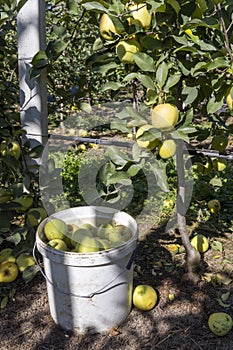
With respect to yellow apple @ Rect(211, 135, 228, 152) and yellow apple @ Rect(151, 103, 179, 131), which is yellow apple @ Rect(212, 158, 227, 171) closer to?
yellow apple @ Rect(211, 135, 228, 152)

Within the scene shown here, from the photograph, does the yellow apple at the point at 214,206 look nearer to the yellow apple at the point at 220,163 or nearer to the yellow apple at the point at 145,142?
the yellow apple at the point at 220,163

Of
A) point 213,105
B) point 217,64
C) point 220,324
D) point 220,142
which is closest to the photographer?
point 217,64

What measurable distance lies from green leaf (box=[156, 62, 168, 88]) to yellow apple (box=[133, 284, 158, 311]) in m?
0.94

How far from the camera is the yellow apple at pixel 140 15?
4.03ft

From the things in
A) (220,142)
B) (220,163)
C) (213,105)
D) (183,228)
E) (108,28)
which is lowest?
(183,228)

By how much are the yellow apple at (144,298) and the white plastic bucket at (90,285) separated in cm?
4

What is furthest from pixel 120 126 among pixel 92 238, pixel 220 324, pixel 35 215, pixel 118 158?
pixel 220 324

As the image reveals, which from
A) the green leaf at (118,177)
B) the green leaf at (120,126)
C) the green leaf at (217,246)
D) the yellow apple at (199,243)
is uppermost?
the green leaf at (120,126)

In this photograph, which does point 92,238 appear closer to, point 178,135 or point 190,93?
point 178,135

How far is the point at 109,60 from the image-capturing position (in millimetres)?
1474

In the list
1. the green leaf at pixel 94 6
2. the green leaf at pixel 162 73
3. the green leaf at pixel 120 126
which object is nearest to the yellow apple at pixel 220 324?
the green leaf at pixel 120 126

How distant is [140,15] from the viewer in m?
1.23

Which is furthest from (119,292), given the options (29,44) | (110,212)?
(29,44)

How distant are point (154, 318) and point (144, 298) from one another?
0.10 metres
